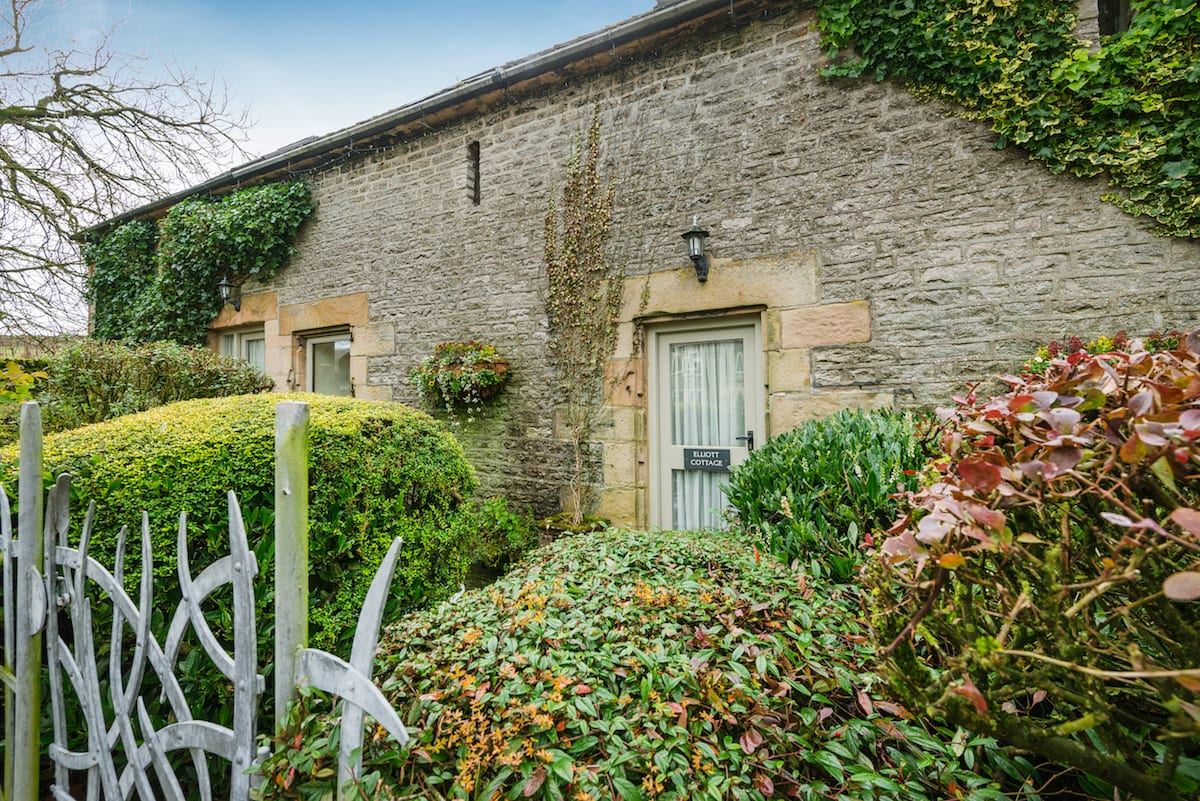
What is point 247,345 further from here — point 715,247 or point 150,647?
point 150,647

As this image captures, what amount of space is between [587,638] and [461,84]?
628 centimetres

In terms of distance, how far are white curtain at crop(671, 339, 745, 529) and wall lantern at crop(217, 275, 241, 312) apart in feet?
21.6

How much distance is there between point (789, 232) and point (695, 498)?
2.43m

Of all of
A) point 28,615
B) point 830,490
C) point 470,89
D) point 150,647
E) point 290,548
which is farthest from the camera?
point 470,89

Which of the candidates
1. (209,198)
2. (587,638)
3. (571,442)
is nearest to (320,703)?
(587,638)

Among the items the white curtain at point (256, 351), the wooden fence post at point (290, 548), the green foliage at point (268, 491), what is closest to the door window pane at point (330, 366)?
the white curtain at point (256, 351)

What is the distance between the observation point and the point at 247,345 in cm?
866

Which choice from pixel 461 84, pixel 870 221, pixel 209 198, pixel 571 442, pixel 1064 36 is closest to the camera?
pixel 1064 36

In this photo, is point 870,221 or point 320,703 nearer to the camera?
point 320,703

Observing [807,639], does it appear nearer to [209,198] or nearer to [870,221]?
[870,221]

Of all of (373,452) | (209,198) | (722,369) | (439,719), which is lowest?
(439,719)

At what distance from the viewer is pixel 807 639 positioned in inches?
72.7

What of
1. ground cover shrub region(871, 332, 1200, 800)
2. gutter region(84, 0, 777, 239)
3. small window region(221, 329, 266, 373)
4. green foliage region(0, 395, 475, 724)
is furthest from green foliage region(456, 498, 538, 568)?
small window region(221, 329, 266, 373)

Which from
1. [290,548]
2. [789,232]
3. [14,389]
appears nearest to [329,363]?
[14,389]
